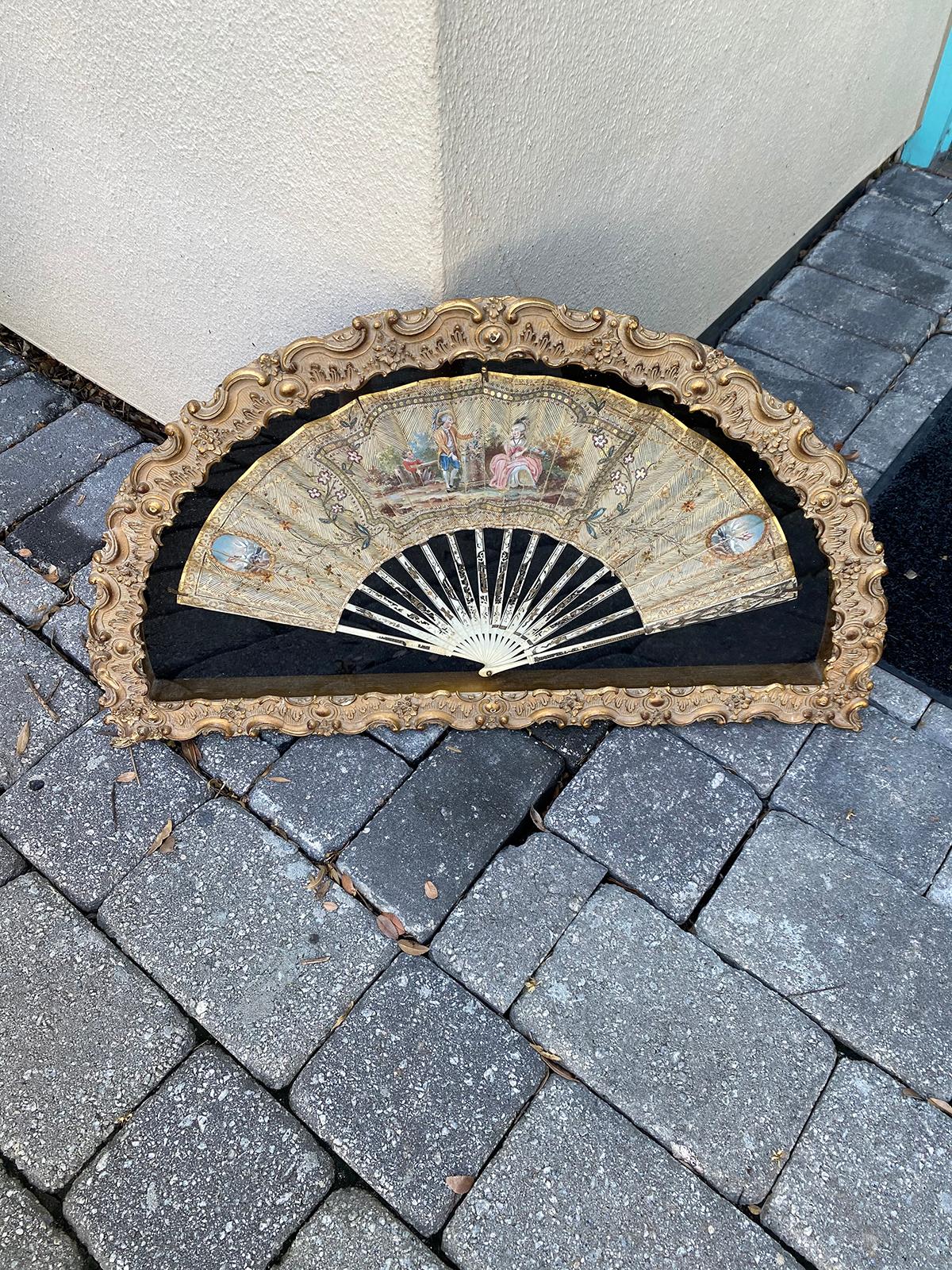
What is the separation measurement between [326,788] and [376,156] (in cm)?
145

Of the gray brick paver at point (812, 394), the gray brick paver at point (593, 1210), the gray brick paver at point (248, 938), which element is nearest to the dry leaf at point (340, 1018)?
the gray brick paver at point (248, 938)

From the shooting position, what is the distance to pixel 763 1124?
70.1 inches

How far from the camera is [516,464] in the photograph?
6.56ft

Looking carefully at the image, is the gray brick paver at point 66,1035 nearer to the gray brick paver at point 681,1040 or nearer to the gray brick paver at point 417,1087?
the gray brick paver at point 417,1087

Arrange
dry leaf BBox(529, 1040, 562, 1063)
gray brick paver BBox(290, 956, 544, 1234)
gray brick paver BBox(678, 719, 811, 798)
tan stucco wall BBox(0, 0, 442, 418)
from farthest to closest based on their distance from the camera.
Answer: gray brick paver BBox(678, 719, 811, 798)
dry leaf BBox(529, 1040, 562, 1063)
gray brick paver BBox(290, 956, 544, 1234)
tan stucco wall BBox(0, 0, 442, 418)

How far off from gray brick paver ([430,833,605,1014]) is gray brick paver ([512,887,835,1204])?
0.04 meters

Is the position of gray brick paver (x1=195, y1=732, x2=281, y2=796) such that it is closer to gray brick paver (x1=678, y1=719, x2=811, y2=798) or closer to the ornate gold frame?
the ornate gold frame

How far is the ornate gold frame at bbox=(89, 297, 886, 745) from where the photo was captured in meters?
1.81

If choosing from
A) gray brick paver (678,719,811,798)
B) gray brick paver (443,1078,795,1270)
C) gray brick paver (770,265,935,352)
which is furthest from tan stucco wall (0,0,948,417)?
gray brick paver (443,1078,795,1270)

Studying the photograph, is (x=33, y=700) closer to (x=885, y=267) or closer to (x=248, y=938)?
(x=248, y=938)

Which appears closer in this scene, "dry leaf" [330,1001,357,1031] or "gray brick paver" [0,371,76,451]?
"dry leaf" [330,1001,357,1031]

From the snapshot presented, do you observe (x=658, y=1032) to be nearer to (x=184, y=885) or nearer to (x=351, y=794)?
(x=351, y=794)

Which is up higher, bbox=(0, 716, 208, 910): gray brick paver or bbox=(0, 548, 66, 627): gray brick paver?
bbox=(0, 548, 66, 627): gray brick paver

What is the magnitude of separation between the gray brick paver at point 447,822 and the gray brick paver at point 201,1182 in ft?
1.65
